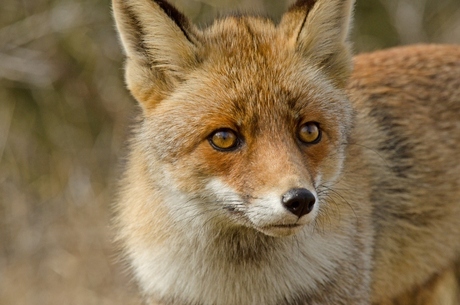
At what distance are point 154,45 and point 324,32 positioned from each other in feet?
3.56

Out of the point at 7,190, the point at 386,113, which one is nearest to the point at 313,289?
the point at 386,113

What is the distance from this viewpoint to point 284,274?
461cm

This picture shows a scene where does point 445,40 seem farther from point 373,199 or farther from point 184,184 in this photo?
point 184,184

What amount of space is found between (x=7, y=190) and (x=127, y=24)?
5210 millimetres

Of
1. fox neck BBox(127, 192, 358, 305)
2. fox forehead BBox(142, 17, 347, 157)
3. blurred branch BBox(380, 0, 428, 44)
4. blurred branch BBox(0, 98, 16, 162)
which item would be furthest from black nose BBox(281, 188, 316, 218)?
blurred branch BBox(380, 0, 428, 44)

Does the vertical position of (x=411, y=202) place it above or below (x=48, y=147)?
above

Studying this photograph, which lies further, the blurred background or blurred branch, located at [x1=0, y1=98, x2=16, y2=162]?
blurred branch, located at [x1=0, y1=98, x2=16, y2=162]

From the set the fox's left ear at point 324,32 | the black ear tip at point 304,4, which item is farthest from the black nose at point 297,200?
the black ear tip at point 304,4

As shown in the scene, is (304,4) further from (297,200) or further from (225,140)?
(297,200)

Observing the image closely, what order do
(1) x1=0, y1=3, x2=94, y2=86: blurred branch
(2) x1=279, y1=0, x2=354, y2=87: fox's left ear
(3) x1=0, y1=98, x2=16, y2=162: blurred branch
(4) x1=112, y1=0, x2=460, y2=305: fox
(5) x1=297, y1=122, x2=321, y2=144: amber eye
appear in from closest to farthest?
1. (4) x1=112, y1=0, x2=460, y2=305: fox
2. (5) x1=297, y1=122, x2=321, y2=144: amber eye
3. (2) x1=279, y1=0, x2=354, y2=87: fox's left ear
4. (1) x1=0, y1=3, x2=94, y2=86: blurred branch
5. (3) x1=0, y1=98, x2=16, y2=162: blurred branch

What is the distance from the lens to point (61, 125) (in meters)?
9.57

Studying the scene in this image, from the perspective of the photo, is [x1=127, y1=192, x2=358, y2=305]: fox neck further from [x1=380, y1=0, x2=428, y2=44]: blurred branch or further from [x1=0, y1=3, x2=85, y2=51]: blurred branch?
[x1=380, y1=0, x2=428, y2=44]: blurred branch

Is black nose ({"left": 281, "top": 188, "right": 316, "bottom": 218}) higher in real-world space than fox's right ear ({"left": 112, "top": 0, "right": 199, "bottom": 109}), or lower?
lower

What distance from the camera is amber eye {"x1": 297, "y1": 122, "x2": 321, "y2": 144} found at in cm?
422
